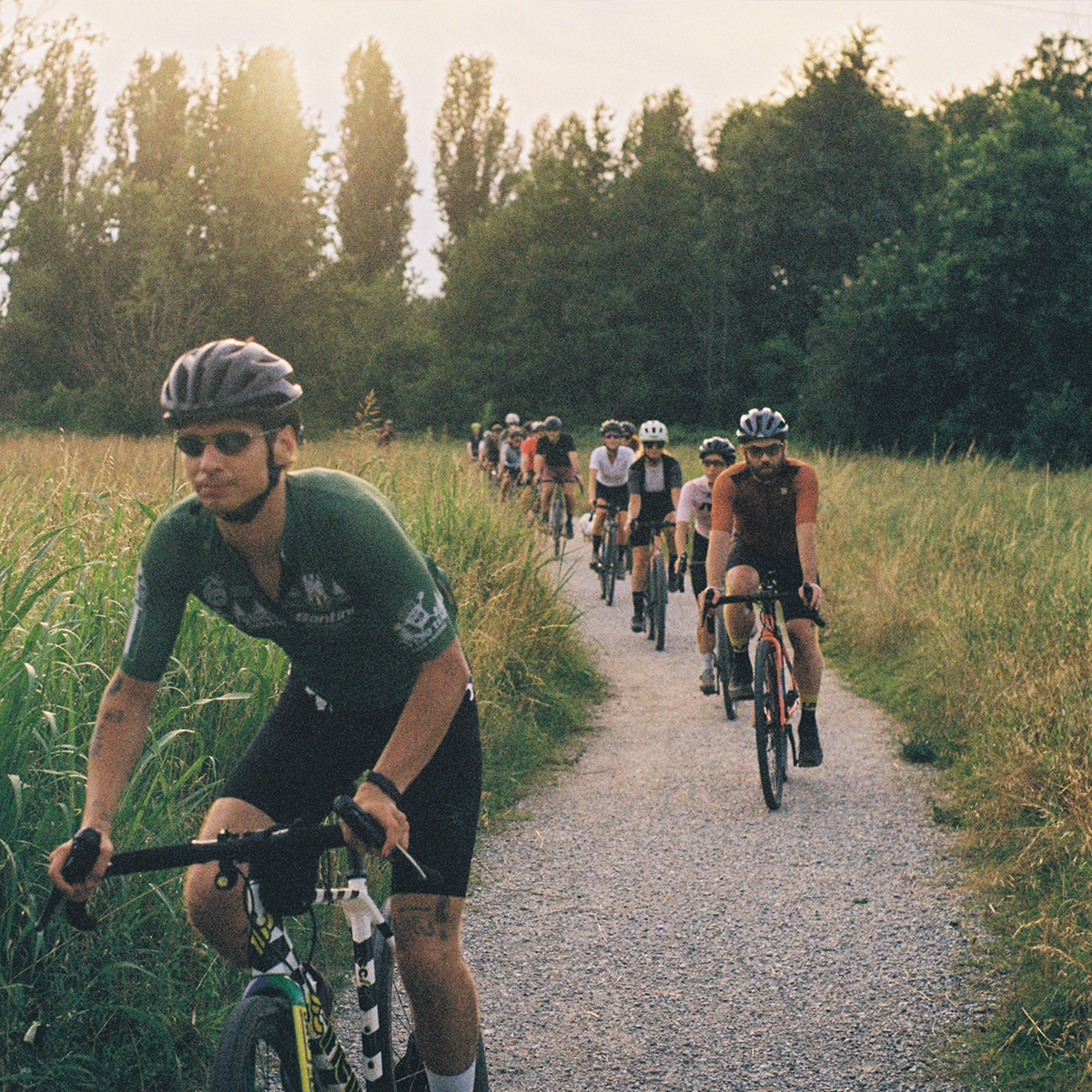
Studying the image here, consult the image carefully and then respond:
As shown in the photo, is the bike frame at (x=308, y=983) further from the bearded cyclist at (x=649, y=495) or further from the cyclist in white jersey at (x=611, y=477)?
the cyclist in white jersey at (x=611, y=477)

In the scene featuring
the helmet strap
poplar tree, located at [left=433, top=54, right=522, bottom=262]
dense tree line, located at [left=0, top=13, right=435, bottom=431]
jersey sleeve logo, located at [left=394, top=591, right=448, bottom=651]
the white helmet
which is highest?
poplar tree, located at [left=433, top=54, right=522, bottom=262]

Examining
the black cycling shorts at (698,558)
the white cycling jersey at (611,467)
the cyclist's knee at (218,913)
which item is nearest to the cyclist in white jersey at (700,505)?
the black cycling shorts at (698,558)

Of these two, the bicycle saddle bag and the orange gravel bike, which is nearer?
the bicycle saddle bag

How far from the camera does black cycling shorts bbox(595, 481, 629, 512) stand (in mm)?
13438

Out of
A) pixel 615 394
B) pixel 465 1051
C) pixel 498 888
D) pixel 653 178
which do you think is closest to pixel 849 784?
pixel 498 888

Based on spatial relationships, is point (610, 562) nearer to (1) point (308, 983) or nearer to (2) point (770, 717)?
(2) point (770, 717)

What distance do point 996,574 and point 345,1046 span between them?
7.81 m

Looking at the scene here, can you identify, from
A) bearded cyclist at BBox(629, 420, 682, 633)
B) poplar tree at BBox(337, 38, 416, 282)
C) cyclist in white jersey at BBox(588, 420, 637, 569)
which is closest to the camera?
bearded cyclist at BBox(629, 420, 682, 633)

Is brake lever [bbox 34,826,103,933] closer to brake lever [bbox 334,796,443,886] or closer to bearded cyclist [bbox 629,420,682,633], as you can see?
brake lever [bbox 334,796,443,886]

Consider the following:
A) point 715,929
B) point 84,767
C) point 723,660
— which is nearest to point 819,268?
point 723,660

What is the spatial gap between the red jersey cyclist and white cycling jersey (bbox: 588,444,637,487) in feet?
20.6

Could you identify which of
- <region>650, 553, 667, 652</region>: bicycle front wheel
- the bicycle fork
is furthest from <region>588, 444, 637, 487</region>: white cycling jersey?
the bicycle fork

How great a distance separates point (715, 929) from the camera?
4.69 meters

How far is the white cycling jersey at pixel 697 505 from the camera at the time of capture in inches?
367
